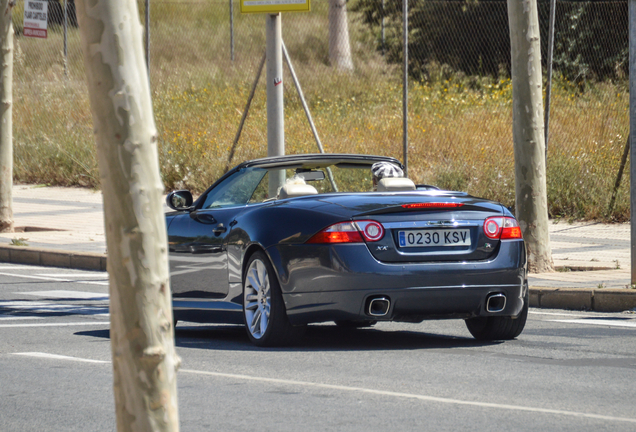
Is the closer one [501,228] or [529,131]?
[501,228]

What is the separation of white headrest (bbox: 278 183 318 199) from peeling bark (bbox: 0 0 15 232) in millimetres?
8609

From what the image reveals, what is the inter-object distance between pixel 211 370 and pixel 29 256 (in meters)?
7.51

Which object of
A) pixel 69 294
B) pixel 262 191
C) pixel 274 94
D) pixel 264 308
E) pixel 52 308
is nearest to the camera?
pixel 264 308

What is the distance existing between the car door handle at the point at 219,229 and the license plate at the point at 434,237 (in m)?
1.46

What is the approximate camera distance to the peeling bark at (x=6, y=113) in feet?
49.8

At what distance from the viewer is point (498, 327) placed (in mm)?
7590

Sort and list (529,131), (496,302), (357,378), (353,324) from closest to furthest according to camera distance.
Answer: (357,378), (496,302), (353,324), (529,131)

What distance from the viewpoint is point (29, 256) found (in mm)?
13414

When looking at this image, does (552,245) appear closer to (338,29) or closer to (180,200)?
(180,200)

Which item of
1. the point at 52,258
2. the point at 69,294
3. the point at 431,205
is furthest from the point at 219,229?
the point at 52,258

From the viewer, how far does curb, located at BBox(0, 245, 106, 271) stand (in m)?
12.8

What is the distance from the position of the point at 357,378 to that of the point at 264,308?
1.29 meters

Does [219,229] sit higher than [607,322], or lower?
higher

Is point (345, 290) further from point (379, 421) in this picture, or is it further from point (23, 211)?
point (23, 211)
